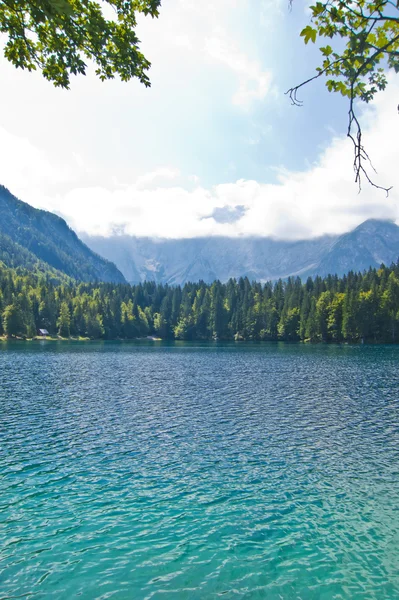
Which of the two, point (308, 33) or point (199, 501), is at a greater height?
point (308, 33)

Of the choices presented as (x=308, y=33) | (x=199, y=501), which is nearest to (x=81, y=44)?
(x=308, y=33)

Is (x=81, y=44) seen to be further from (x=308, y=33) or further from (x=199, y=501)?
(x=199, y=501)

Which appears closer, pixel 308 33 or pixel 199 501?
pixel 308 33

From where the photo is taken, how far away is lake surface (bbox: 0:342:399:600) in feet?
44.3

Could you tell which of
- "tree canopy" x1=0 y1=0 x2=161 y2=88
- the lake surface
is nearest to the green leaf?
"tree canopy" x1=0 y1=0 x2=161 y2=88

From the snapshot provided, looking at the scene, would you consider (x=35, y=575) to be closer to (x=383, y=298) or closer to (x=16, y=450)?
(x=16, y=450)

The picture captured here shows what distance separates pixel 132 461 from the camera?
24.9 metres

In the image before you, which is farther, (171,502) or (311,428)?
(311,428)

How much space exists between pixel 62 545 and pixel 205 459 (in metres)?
11.3

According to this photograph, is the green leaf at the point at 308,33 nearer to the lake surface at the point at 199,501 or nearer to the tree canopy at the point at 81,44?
the tree canopy at the point at 81,44

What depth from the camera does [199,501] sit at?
1936 centimetres

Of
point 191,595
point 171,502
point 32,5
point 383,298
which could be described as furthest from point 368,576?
point 383,298

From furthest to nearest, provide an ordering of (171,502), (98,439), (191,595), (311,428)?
(311,428) → (98,439) → (171,502) → (191,595)

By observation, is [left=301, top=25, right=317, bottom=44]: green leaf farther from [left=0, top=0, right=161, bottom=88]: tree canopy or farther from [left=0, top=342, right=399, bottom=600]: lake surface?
[left=0, top=342, right=399, bottom=600]: lake surface
